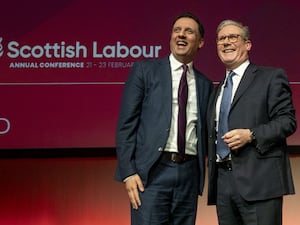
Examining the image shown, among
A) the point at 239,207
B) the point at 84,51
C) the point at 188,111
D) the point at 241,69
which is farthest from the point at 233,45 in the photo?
the point at 84,51

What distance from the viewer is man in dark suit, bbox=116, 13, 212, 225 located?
88.7 inches

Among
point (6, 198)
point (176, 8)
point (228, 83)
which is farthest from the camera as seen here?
point (176, 8)

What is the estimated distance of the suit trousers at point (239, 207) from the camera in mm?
2123

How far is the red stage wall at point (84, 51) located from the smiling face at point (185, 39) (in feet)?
7.59

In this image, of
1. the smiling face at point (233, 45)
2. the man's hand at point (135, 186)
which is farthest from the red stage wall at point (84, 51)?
the man's hand at point (135, 186)

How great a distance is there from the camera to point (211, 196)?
2309mm

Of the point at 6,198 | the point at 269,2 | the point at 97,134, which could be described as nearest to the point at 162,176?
the point at 6,198

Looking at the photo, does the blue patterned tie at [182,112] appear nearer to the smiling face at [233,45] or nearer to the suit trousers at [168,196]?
the suit trousers at [168,196]

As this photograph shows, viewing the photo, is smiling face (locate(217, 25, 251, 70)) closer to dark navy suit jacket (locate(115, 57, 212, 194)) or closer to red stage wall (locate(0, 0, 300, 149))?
dark navy suit jacket (locate(115, 57, 212, 194))

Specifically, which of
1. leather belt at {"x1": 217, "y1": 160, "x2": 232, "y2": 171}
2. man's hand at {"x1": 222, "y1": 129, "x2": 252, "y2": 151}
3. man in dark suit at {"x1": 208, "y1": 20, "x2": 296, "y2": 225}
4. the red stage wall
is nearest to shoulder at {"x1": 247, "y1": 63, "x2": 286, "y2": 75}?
man in dark suit at {"x1": 208, "y1": 20, "x2": 296, "y2": 225}

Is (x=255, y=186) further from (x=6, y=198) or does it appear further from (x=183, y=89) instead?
(x=6, y=198)

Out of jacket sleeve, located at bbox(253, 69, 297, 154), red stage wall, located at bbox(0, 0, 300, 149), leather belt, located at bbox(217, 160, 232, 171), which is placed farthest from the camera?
red stage wall, located at bbox(0, 0, 300, 149)

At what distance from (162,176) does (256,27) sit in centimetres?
286

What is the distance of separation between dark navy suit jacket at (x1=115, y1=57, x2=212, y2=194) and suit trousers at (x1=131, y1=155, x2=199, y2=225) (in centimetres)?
5
